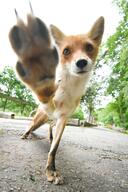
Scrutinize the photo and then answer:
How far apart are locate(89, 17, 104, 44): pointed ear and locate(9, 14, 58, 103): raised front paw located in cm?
145

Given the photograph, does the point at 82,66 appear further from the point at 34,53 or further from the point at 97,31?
the point at 34,53

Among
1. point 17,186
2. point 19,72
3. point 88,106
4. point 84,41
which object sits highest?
point 88,106

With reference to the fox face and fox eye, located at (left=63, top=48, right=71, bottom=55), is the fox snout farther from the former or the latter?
fox eye, located at (left=63, top=48, right=71, bottom=55)

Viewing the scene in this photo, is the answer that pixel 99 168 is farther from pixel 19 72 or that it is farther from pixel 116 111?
pixel 116 111

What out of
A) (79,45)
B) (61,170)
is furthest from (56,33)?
(61,170)

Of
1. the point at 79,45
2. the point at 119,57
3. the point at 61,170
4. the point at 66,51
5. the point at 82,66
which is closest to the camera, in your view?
the point at 82,66

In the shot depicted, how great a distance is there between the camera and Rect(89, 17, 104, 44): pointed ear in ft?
7.78

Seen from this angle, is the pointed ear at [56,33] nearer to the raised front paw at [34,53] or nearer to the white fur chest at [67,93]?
the raised front paw at [34,53]

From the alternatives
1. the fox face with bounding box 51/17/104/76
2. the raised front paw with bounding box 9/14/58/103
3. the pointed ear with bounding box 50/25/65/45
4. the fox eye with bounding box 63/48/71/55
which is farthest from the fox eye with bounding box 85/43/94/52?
the raised front paw with bounding box 9/14/58/103

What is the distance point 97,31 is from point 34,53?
1714mm

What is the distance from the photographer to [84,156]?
4660 millimetres

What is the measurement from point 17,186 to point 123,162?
2.38 m

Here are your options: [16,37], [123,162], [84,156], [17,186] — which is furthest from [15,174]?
[16,37]

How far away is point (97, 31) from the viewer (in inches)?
101
